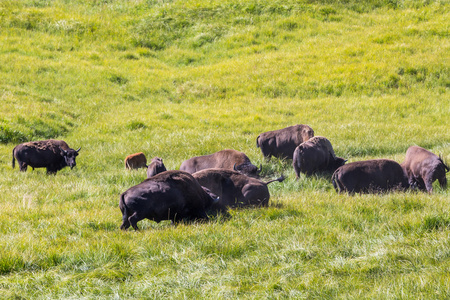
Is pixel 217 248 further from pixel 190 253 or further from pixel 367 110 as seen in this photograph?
pixel 367 110

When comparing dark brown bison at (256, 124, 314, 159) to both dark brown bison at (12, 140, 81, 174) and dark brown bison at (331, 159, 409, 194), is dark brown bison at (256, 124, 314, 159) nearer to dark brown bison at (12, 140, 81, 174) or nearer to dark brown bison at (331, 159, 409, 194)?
dark brown bison at (331, 159, 409, 194)

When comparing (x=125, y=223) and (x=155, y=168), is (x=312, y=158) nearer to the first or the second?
(x=155, y=168)

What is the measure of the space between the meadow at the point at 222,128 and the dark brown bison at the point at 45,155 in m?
0.52

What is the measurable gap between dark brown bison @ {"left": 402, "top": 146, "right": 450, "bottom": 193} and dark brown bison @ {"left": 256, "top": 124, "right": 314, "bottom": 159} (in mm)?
2896

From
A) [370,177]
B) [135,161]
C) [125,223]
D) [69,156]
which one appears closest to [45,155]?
[69,156]

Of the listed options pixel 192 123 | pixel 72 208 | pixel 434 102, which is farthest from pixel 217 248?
pixel 434 102

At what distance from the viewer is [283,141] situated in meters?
12.6

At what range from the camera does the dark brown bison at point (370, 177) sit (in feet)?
30.6

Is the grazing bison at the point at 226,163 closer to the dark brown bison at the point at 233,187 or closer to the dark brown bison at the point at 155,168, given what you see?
the dark brown bison at the point at 155,168

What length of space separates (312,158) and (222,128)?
20.6 feet

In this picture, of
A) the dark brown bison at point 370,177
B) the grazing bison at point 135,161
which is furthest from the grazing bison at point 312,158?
the grazing bison at point 135,161

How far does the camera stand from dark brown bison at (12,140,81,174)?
41.4 ft

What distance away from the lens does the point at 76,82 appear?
71.9 ft

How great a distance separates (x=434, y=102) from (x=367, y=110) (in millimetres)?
2656
